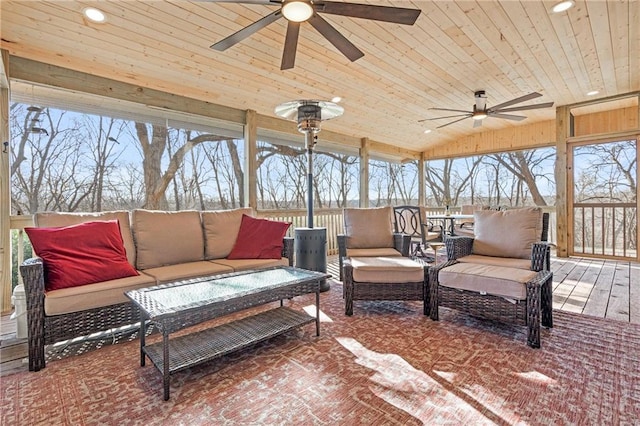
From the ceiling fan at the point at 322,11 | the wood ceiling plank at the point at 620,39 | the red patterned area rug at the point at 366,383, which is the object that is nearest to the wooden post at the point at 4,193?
the red patterned area rug at the point at 366,383

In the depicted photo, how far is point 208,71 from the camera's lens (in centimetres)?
362

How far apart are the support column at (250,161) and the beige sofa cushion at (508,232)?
2948mm

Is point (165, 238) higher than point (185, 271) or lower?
higher

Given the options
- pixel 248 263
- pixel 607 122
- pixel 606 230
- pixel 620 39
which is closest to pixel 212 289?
pixel 248 263

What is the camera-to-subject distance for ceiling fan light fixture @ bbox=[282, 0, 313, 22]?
2.00 metres

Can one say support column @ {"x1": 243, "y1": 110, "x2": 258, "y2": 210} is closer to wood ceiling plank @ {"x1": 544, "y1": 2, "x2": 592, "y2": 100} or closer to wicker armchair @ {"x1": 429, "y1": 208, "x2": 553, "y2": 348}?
wicker armchair @ {"x1": 429, "y1": 208, "x2": 553, "y2": 348}

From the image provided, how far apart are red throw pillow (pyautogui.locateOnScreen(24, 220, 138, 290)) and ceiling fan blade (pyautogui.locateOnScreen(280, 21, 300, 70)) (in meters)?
1.96

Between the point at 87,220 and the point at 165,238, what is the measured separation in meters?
0.61

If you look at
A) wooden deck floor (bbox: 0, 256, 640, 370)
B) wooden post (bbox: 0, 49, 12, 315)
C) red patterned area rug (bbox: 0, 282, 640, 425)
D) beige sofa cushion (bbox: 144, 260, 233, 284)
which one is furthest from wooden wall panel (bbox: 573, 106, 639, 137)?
wooden post (bbox: 0, 49, 12, 315)

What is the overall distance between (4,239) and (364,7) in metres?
3.56

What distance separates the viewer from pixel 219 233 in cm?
336

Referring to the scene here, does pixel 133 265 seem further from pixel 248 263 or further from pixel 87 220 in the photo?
pixel 248 263

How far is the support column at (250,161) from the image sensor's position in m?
4.61

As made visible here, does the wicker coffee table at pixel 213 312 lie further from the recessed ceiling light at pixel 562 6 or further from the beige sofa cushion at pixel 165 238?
the recessed ceiling light at pixel 562 6
